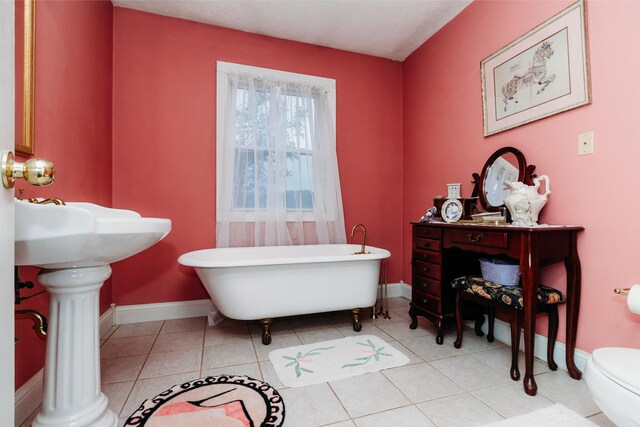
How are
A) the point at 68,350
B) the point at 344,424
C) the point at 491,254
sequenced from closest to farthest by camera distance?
the point at 68,350 < the point at 344,424 < the point at 491,254

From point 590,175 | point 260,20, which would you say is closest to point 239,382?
point 590,175

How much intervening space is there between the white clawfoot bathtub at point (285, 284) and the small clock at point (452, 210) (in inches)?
20.2

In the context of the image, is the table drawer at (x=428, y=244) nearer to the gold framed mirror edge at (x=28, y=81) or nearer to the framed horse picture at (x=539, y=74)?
the framed horse picture at (x=539, y=74)

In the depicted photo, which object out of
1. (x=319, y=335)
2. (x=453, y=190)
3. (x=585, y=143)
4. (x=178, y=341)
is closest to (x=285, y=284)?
(x=319, y=335)

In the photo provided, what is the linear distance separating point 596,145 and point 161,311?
3040mm

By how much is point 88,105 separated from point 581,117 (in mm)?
2895

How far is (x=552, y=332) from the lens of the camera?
1686 mm

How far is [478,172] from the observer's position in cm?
236

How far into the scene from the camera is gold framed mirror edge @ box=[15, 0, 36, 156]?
1.35 m

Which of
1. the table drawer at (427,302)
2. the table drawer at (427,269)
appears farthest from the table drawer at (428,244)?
the table drawer at (427,302)

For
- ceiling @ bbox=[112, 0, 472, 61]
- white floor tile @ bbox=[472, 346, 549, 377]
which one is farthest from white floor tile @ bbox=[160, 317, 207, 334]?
ceiling @ bbox=[112, 0, 472, 61]

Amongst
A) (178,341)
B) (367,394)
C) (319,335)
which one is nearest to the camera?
(367,394)

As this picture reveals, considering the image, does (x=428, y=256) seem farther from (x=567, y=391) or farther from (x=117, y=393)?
(x=117, y=393)

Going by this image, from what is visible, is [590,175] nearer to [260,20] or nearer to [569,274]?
[569,274]
